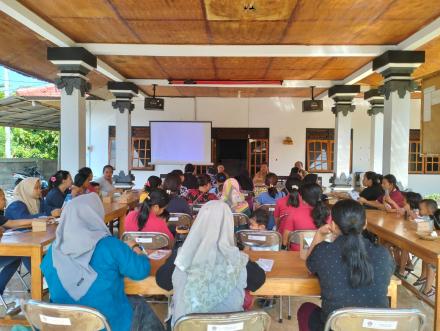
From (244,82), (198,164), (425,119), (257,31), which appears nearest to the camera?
(425,119)

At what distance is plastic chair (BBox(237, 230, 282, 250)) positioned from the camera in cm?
304

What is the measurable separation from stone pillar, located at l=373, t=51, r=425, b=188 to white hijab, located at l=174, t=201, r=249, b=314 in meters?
4.94

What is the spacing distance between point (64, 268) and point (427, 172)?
11.8 m

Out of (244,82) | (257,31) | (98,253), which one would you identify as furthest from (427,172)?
(98,253)

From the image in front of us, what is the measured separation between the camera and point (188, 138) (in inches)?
425

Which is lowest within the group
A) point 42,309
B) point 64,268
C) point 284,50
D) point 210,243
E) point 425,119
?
point 42,309

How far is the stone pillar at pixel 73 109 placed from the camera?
554 centimetres

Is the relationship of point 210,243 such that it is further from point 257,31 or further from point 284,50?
point 284,50

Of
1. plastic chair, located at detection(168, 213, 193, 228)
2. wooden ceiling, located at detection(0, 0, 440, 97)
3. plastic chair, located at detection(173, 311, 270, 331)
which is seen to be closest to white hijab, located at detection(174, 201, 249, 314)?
plastic chair, located at detection(173, 311, 270, 331)

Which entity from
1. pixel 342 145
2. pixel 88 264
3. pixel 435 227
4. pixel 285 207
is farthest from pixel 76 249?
pixel 342 145

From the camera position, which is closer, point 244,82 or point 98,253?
point 98,253

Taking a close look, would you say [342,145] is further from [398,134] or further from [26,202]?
[26,202]

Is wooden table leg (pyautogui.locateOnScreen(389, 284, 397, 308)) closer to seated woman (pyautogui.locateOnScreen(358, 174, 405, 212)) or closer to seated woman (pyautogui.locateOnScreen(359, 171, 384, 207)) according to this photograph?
seated woman (pyautogui.locateOnScreen(358, 174, 405, 212))

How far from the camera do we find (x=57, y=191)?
4242 millimetres
